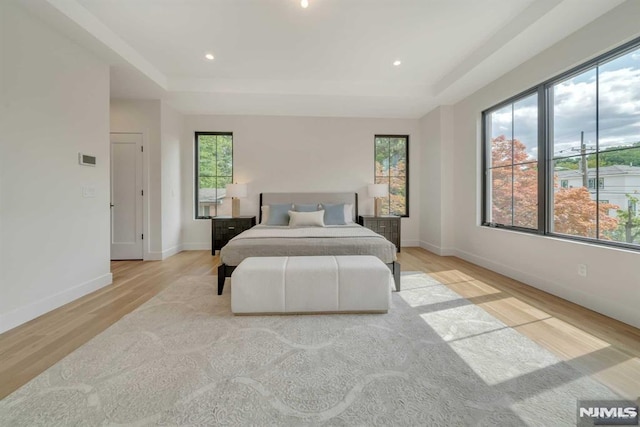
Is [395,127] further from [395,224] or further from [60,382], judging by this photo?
[60,382]

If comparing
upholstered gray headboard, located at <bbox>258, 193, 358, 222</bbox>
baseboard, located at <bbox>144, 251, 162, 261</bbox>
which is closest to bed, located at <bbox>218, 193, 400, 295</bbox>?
upholstered gray headboard, located at <bbox>258, 193, 358, 222</bbox>

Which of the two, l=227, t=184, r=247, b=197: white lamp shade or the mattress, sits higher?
l=227, t=184, r=247, b=197: white lamp shade

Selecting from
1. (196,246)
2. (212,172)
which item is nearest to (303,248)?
(196,246)

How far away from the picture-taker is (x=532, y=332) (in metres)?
2.06

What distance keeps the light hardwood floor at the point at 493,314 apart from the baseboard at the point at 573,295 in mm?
70

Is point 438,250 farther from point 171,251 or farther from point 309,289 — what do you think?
point 171,251

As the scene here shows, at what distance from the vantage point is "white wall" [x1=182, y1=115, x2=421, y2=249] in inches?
211

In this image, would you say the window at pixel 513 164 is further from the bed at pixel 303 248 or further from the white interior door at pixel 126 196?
the white interior door at pixel 126 196

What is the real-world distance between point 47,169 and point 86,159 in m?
0.47

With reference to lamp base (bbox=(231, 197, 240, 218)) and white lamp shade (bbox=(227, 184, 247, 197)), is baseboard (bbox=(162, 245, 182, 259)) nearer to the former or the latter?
lamp base (bbox=(231, 197, 240, 218))

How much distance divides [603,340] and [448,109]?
4084mm

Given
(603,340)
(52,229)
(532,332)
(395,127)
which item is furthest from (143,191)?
(603,340)

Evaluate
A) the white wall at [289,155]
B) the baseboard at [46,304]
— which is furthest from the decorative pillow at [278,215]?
the baseboard at [46,304]

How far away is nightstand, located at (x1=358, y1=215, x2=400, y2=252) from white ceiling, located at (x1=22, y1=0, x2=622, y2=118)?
2.07 m
